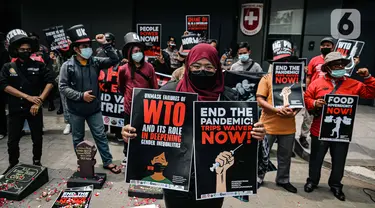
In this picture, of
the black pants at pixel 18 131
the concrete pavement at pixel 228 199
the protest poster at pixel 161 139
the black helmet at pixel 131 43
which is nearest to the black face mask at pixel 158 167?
the protest poster at pixel 161 139

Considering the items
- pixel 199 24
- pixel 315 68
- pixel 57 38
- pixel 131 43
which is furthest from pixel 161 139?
pixel 57 38

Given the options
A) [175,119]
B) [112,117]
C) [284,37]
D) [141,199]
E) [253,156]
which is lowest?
[141,199]

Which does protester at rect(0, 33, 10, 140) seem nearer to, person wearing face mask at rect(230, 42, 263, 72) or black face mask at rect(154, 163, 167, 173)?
person wearing face mask at rect(230, 42, 263, 72)

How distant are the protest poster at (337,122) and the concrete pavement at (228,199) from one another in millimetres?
909

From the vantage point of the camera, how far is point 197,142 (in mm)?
2320

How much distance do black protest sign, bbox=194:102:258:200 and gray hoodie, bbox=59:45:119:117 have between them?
2.90 meters

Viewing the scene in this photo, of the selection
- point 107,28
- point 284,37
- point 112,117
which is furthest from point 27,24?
point 284,37

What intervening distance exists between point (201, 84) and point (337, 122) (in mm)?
2718

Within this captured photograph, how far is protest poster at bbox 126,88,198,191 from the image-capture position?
2328mm

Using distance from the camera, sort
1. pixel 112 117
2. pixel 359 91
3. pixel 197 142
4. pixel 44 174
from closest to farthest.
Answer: pixel 197 142 → pixel 359 91 → pixel 44 174 → pixel 112 117

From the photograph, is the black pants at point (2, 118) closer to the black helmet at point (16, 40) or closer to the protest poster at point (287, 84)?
the black helmet at point (16, 40)

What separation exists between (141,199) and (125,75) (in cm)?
202

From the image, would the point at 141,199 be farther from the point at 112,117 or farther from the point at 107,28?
the point at 107,28

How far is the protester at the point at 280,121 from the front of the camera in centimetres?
445
